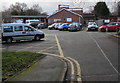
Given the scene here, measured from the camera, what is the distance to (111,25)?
32031mm

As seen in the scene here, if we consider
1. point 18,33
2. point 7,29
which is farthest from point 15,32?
point 7,29

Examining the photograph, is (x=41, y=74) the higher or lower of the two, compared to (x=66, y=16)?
lower

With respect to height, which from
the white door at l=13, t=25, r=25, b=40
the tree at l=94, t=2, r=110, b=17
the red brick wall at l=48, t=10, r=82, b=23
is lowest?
the white door at l=13, t=25, r=25, b=40

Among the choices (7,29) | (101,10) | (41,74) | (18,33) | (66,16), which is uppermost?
(101,10)

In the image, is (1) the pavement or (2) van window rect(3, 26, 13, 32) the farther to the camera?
(2) van window rect(3, 26, 13, 32)

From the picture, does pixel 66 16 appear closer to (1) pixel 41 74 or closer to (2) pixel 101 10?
(2) pixel 101 10

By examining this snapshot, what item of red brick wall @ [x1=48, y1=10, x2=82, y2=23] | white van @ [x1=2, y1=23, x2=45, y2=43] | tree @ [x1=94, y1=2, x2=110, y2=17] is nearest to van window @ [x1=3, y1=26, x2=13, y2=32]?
white van @ [x1=2, y1=23, x2=45, y2=43]

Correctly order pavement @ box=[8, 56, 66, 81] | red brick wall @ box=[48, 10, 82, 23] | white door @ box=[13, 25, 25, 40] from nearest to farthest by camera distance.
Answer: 1. pavement @ box=[8, 56, 66, 81]
2. white door @ box=[13, 25, 25, 40]
3. red brick wall @ box=[48, 10, 82, 23]

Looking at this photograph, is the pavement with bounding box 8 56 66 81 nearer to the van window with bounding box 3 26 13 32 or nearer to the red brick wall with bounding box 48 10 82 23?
the van window with bounding box 3 26 13 32

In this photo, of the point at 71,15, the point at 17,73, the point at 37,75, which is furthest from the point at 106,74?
the point at 71,15

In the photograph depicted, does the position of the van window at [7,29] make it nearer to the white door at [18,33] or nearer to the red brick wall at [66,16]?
the white door at [18,33]

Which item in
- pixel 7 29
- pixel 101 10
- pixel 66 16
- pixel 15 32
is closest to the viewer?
pixel 7 29

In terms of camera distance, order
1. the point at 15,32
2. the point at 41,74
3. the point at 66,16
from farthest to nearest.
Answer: the point at 66,16
the point at 15,32
the point at 41,74

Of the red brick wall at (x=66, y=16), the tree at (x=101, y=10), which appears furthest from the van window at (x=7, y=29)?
Answer: the tree at (x=101, y=10)
